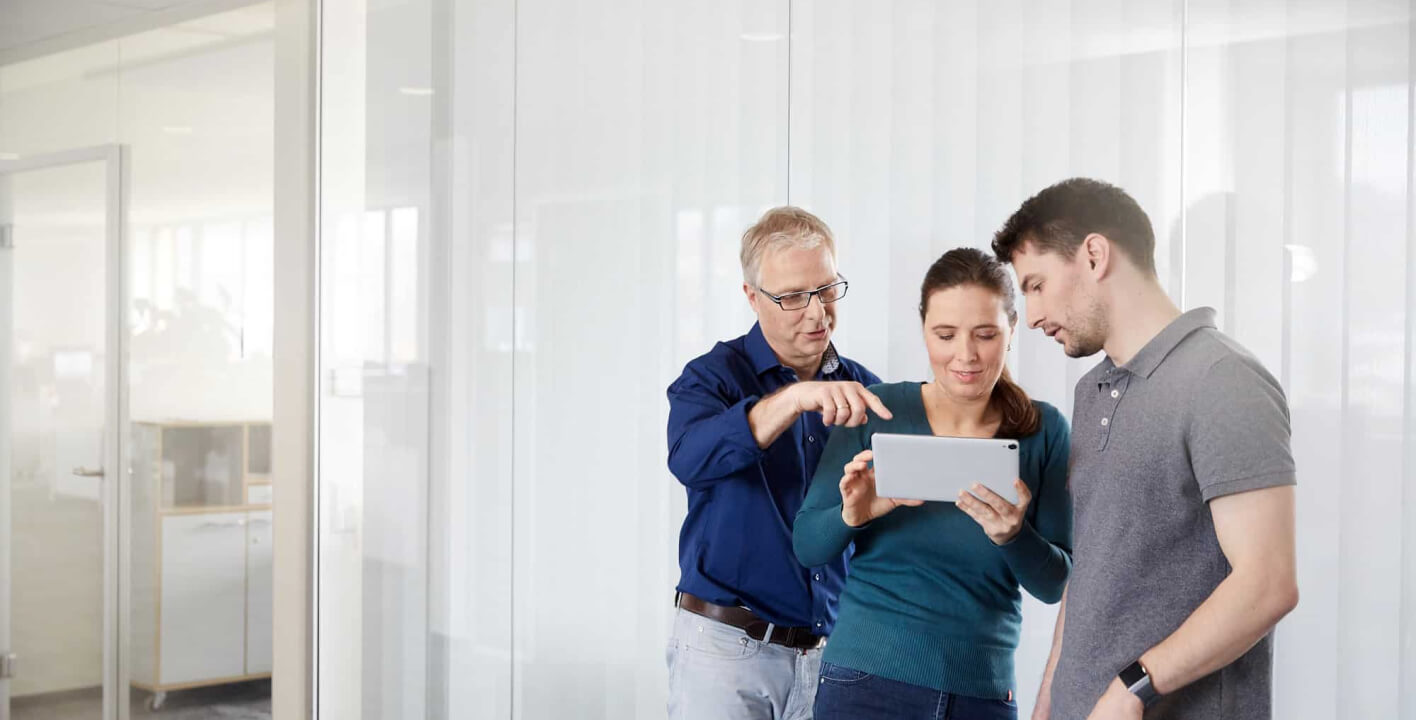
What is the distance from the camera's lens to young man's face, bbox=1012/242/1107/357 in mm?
1866

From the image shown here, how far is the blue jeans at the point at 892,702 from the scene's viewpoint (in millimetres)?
1977

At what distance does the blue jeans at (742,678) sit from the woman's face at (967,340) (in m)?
0.61

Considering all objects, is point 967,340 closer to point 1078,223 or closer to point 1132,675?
point 1078,223

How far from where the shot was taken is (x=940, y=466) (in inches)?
76.4

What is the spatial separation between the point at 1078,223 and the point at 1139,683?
0.75m

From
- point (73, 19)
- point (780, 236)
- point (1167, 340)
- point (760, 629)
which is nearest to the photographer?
point (1167, 340)

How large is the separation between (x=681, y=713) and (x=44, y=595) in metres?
3.46

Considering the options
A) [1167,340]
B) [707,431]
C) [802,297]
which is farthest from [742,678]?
[1167,340]

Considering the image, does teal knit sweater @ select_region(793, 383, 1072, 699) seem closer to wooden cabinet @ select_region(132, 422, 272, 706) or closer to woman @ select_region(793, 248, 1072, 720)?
woman @ select_region(793, 248, 1072, 720)

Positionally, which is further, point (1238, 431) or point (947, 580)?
point (947, 580)

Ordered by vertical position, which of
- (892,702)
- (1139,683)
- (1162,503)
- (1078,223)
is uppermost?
(1078,223)

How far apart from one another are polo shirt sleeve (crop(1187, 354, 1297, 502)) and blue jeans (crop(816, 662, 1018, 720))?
56cm

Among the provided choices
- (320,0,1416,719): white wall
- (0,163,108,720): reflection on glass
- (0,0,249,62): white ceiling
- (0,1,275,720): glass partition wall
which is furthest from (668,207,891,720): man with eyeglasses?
(0,163,108,720): reflection on glass

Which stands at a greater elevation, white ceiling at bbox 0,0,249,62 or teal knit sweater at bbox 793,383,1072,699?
white ceiling at bbox 0,0,249,62
